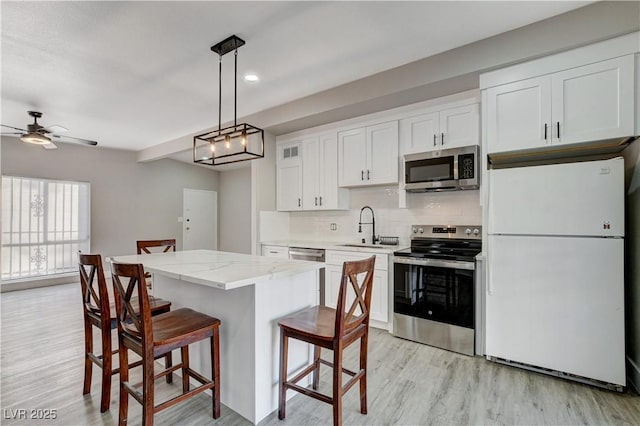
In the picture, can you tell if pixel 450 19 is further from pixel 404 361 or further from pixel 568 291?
pixel 404 361

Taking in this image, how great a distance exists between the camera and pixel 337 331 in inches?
64.7

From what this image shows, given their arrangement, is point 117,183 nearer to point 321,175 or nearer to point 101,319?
point 321,175

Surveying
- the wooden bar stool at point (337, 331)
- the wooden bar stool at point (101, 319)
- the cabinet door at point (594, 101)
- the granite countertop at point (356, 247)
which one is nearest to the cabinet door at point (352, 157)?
the granite countertop at point (356, 247)

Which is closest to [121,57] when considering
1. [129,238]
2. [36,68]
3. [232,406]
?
[36,68]

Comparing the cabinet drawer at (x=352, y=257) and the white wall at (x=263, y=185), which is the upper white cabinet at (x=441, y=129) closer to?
the cabinet drawer at (x=352, y=257)

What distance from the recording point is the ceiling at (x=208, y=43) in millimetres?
2090

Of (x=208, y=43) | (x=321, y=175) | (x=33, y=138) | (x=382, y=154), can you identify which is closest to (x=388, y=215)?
(x=382, y=154)

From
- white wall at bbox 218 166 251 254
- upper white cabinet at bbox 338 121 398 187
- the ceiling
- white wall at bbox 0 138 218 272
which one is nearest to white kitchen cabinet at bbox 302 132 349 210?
upper white cabinet at bbox 338 121 398 187

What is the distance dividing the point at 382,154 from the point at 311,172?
108 cm

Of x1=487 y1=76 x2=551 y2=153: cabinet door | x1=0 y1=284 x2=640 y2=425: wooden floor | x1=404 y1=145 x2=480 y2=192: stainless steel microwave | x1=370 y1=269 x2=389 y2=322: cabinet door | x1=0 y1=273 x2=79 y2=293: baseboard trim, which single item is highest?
x1=487 y1=76 x2=551 y2=153: cabinet door

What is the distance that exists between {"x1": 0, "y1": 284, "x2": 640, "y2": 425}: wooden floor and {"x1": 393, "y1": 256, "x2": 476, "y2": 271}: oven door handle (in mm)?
802

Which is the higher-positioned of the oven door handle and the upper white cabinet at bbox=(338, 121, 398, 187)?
the upper white cabinet at bbox=(338, 121, 398, 187)

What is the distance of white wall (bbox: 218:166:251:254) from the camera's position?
284 inches

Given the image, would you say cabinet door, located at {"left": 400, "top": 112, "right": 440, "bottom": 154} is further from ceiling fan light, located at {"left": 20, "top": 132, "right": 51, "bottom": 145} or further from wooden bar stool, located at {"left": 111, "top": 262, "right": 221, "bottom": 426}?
ceiling fan light, located at {"left": 20, "top": 132, "right": 51, "bottom": 145}
